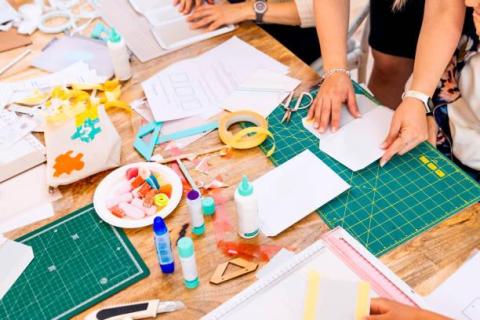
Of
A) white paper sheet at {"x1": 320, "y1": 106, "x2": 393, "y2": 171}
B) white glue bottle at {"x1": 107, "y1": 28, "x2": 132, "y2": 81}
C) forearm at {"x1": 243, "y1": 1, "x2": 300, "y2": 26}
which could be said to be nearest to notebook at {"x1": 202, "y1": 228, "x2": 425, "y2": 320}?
white paper sheet at {"x1": 320, "y1": 106, "x2": 393, "y2": 171}

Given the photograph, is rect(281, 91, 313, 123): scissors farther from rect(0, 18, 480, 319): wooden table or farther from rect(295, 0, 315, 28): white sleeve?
rect(295, 0, 315, 28): white sleeve

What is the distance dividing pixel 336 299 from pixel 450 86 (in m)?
0.80

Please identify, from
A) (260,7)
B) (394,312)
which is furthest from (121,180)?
(260,7)

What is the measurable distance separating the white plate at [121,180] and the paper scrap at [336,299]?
38 centimetres

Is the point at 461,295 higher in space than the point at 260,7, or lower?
lower

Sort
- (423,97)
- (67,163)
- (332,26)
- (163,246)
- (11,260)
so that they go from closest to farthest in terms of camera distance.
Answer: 1. (163,246)
2. (11,260)
3. (67,163)
4. (423,97)
5. (332,26)

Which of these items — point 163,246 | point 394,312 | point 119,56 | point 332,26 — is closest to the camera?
point 394,312

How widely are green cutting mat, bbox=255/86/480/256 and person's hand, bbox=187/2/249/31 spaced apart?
593 millimetres

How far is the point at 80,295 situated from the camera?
102 cm

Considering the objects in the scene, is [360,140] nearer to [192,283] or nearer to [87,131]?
[192,283]

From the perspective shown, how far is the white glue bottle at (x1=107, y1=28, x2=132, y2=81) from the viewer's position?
1.45m

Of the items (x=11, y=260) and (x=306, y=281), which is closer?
(x=306, y=281)

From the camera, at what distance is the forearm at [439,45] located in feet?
4.48

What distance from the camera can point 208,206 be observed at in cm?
113
